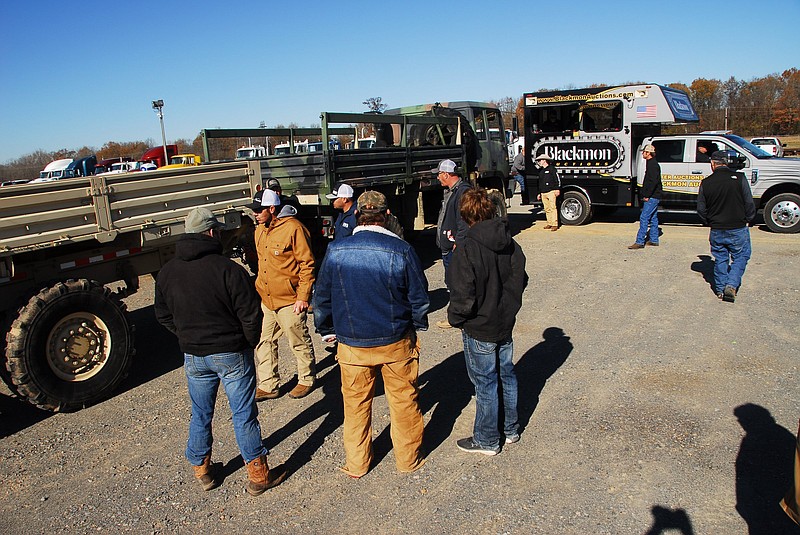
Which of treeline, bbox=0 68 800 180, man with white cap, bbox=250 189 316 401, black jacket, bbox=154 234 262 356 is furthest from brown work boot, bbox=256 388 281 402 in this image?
treeline, bbox=0 68 800 180

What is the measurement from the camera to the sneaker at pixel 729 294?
24.2ft

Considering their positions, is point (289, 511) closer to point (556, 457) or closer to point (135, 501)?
point (135, 501)

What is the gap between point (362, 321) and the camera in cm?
364

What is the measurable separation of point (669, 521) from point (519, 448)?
1099mm

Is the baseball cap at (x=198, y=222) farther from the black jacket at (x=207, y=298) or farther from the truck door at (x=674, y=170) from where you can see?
the truck door at (x=674, y=170)

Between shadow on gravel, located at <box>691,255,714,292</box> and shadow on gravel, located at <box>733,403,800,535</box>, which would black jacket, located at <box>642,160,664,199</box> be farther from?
shadow on gravel, located at <box>733,403,800,535</box>

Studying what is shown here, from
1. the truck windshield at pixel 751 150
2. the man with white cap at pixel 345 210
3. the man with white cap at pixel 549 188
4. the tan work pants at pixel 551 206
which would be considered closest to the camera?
the man with white cap at pixel 345 210

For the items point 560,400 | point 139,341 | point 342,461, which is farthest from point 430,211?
point 342,461

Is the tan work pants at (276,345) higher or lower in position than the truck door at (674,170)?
lower

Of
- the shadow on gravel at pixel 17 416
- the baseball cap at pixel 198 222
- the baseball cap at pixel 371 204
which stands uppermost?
the baseball cap at pixel 371 204

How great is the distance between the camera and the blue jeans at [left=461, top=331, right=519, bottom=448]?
12.9 feet

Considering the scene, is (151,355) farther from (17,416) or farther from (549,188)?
(549,188)

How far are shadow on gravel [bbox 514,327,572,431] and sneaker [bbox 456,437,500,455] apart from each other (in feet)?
1.41

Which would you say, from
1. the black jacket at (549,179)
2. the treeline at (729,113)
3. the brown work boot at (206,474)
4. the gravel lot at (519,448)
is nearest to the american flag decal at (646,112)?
the black jacket at (549,179)
